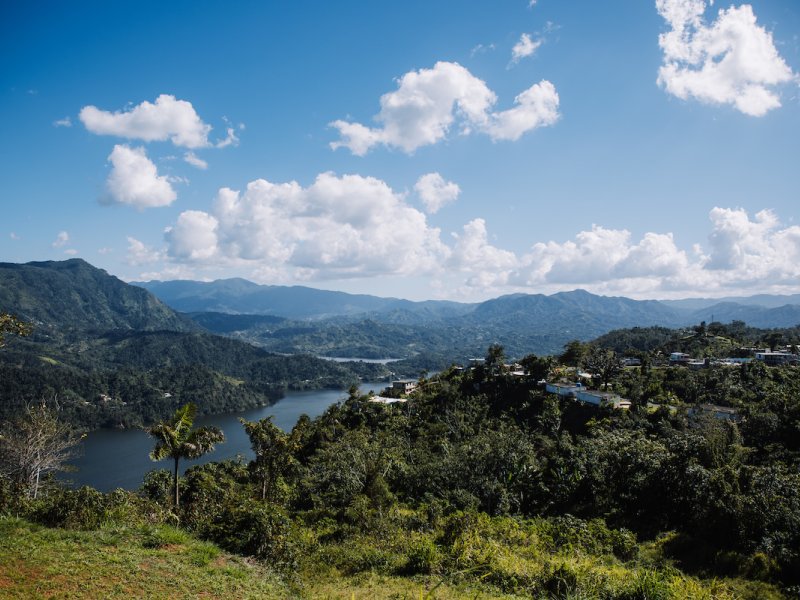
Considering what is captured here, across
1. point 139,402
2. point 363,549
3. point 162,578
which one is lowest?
point 139,402

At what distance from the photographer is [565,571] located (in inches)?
406

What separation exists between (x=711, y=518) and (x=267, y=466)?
18882mm

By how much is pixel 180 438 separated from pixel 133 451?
2680 inches

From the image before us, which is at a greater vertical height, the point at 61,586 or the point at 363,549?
the point at 61,586

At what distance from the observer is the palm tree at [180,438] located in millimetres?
16422

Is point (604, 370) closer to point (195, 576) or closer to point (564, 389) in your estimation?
point (564, 389)

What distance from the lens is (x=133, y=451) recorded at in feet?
241

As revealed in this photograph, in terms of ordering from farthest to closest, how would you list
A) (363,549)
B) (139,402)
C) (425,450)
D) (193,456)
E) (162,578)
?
1. (139,402)
2. (425,450)
3. (193,456)
4. (363,549)
5. (162,578)

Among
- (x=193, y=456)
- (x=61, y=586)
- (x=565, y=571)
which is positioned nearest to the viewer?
(x=61, y=586)

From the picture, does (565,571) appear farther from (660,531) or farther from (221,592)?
(660,531)

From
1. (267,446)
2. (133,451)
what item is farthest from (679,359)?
(133,451)

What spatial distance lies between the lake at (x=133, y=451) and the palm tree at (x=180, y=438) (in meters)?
23.9

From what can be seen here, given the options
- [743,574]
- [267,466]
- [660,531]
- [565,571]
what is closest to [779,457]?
[660,531]

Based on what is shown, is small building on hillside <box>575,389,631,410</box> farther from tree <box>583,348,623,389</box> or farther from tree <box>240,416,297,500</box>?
tree <box>240,416,297,500</box>
